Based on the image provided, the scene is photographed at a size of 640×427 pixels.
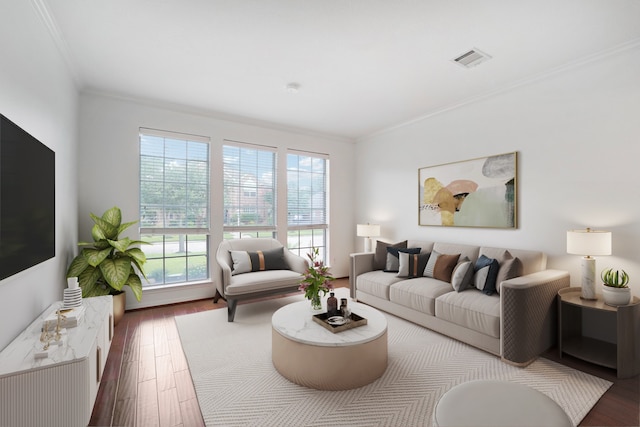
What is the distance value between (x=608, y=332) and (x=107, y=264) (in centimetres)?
493

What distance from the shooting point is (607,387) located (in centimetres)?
216

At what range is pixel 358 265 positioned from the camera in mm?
4172

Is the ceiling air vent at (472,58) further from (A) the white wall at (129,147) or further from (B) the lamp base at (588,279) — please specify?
(A) the white wall at (129,147)

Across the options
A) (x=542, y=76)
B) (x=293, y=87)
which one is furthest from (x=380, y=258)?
(x=542, y=76)

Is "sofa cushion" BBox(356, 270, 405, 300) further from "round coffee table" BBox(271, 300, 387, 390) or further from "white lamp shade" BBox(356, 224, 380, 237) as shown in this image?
"round coffee table" BBox(271, 300, 387, 390)

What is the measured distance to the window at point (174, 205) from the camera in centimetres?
407

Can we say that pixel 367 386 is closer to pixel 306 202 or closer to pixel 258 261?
pixel 258 261

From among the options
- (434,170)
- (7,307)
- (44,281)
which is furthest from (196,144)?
(434,170)

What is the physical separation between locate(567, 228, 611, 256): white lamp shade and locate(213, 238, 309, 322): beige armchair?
2.76 m

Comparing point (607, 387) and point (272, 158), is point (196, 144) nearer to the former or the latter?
point (272, 158)

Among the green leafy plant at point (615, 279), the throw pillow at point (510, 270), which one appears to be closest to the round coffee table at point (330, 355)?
the throw pillow at point (510, 270)

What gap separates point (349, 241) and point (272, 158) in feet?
7.29

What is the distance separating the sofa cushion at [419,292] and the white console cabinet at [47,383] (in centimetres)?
284

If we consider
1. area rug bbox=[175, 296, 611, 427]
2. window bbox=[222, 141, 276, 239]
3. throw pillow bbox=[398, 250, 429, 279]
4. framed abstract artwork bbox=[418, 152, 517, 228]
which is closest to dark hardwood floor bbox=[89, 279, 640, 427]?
area rug bbox=[175, 296, 611, 427]
